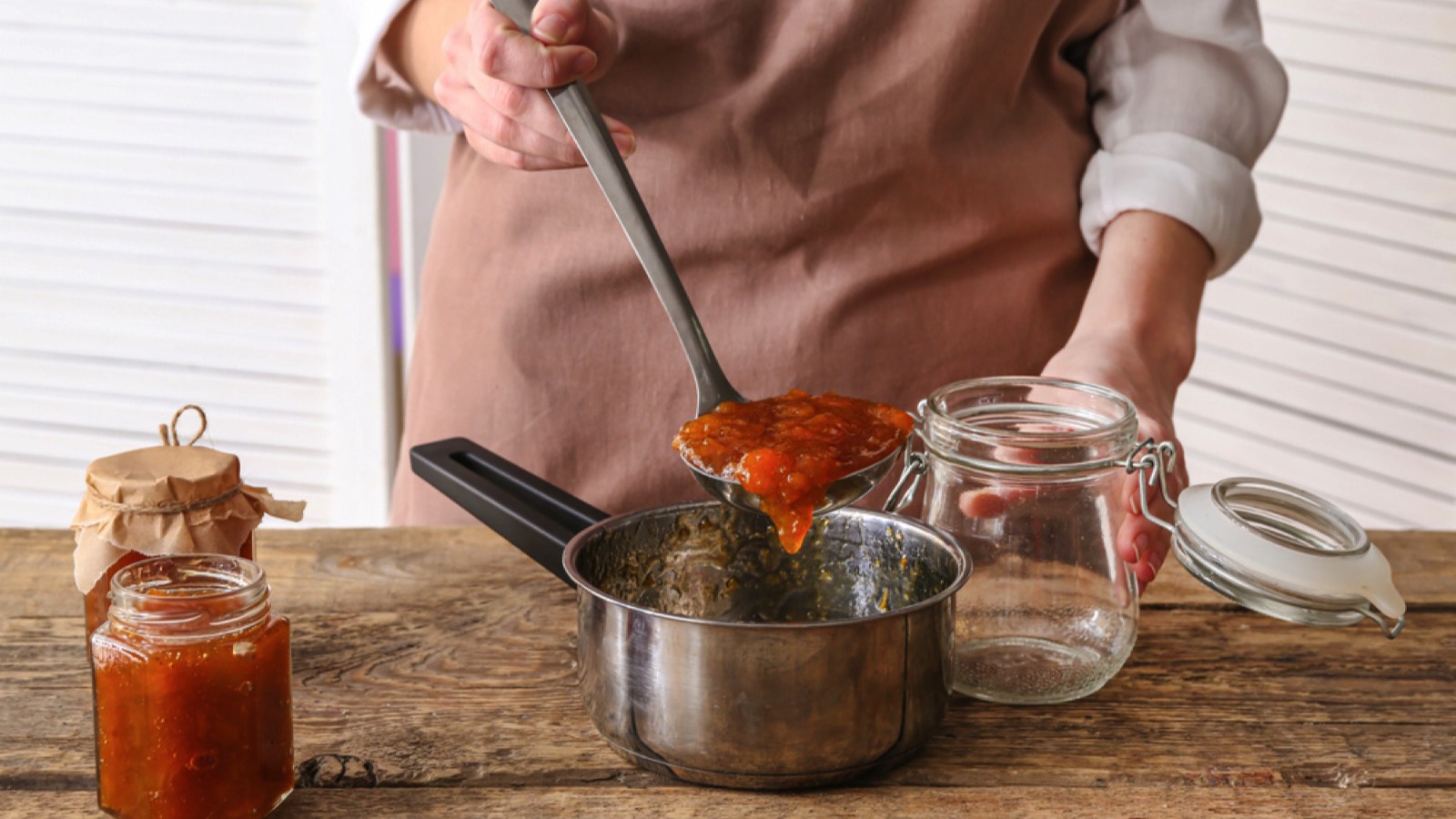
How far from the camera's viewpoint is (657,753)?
28.9 inches

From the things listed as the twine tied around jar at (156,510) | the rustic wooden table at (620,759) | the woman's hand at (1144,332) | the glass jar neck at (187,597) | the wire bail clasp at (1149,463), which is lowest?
the rustic wooden table at (620,759)

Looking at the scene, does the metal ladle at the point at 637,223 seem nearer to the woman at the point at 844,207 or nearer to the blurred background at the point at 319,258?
the woman at the point at 844,207

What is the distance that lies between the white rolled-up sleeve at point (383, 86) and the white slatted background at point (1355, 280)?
157 cm

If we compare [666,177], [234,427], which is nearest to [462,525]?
[666,177]

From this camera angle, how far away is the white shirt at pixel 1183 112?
3.71 ft

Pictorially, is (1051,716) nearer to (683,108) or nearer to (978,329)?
(978,329)

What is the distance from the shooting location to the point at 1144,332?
104cm

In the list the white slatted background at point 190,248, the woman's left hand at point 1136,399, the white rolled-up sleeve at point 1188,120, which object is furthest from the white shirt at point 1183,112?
the white slatted background at point 190,248

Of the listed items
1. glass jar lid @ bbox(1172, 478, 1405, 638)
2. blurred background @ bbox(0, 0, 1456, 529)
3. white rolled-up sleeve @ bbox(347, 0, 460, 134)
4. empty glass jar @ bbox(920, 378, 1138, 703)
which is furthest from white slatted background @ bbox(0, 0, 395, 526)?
glass jar lid @ bbox(1172, 478, 1405, 638)

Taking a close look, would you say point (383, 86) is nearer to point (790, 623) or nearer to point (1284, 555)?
point (790, 623)

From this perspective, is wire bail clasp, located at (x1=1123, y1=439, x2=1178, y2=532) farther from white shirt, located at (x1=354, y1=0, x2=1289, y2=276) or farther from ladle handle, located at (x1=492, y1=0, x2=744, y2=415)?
white shirt, located at (x1=354, y1=0, x2=1289, y2=276)

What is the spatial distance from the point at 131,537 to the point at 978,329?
67 cm

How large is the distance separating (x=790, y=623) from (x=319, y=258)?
72.4 inches

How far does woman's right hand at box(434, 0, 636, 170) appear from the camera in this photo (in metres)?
0.91
